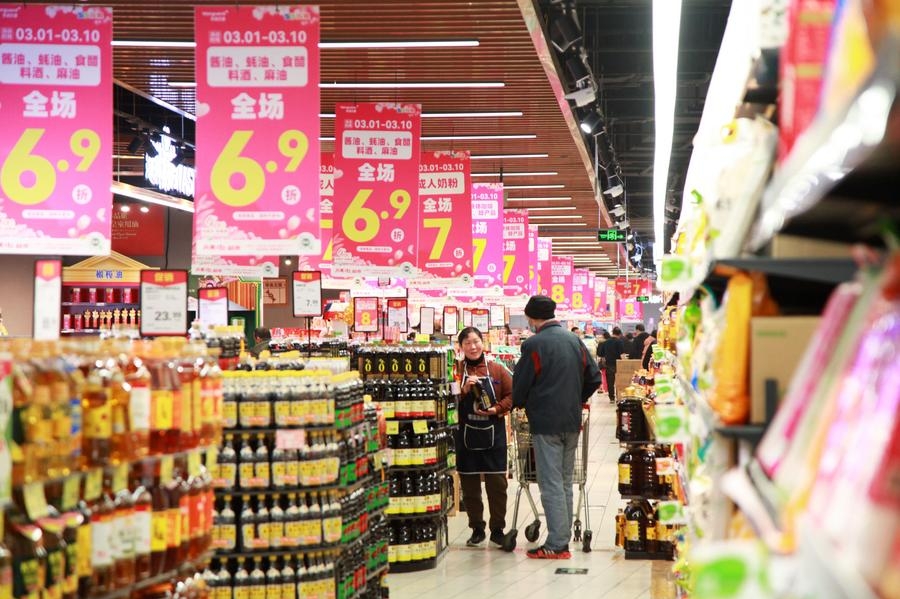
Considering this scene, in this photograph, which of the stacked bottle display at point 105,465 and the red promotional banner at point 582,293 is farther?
the red promotional banner at point 582,293

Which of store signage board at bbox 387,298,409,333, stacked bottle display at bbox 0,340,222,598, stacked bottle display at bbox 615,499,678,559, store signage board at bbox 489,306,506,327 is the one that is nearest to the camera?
stacked bottle display at bbox 0,340,222,598

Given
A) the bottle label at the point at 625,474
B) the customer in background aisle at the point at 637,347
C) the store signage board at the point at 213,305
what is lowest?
the bottle label at the point at 625,474

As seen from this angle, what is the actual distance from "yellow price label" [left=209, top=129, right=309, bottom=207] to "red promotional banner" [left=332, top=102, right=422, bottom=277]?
2.99 meters

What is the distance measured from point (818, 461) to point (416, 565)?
7.43 metres

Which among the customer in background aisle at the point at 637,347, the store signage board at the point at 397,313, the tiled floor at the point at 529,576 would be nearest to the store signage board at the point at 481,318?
the store signage board at the point at 397,313

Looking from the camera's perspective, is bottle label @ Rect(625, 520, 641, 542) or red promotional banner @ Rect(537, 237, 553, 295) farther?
red promotional banner @ Rect(537, 237, 553, 295)

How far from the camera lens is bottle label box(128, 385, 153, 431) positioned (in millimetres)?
3695

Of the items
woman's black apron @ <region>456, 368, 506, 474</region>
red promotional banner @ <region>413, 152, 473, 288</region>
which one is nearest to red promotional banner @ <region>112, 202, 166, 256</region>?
red promotional banner @ <region>413, 152, 473, 288</region>

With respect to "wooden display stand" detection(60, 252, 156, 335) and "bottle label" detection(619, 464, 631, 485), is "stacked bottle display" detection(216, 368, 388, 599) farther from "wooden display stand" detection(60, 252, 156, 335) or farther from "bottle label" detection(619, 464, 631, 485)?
"wooden display stand" detection(60, 252, 156, 335)

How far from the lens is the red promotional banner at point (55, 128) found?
24.0 feet

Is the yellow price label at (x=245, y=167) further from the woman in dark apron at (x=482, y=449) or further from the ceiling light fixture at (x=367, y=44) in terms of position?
the woman in dark apron at (x=482, y=449)

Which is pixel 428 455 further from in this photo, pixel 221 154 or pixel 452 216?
pixel 452 216

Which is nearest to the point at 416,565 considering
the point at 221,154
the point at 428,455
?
the point at 428,455

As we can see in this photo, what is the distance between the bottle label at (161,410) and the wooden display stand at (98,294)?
13.3m
